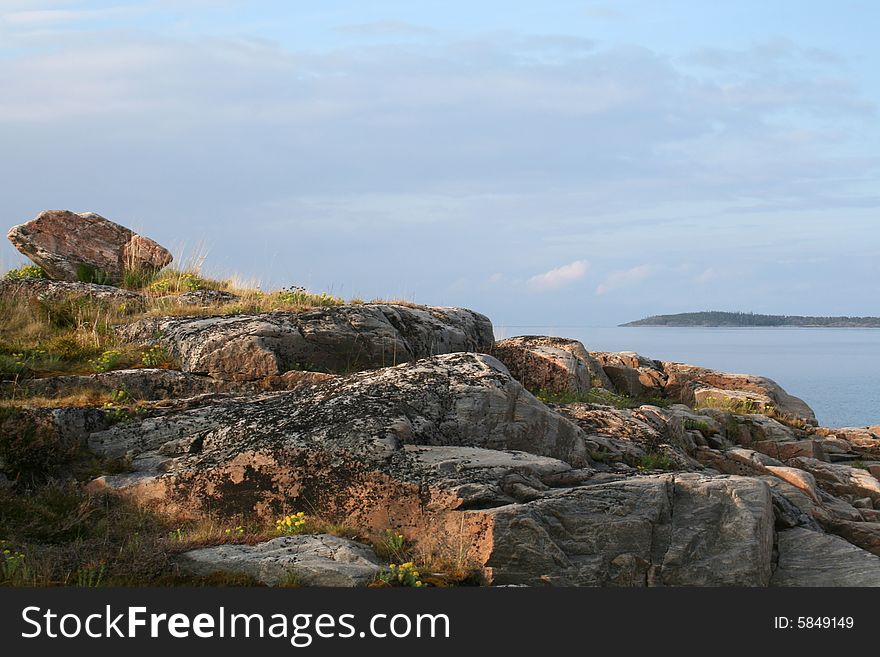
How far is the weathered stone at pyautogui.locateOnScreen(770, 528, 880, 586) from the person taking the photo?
9969 mm

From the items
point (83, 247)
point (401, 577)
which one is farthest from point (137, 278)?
point (401, 577)

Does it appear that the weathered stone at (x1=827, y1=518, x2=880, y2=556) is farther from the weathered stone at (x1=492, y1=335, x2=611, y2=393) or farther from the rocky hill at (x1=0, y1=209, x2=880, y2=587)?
the weathered stone at (x1=492, y1=335, x2=611, y2=393)

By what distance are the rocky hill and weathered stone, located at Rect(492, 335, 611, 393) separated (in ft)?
6.98

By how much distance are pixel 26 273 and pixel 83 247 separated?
1.96 metres

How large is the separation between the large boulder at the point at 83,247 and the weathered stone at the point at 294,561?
697 inches

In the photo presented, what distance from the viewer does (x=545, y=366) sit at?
20672 millimetres

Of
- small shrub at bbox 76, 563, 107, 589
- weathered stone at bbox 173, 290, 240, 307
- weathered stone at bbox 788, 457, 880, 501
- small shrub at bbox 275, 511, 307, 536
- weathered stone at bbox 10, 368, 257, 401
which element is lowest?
weathered stone at bbox 788, 457, 880, 501

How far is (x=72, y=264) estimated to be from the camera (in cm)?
2453

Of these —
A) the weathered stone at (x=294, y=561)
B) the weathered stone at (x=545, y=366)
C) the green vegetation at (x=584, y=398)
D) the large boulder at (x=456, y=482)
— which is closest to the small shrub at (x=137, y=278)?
the weathered stone at (x=545, y=366)

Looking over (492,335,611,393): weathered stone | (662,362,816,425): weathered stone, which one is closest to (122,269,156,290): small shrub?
(492,335,611,393): weathered stone

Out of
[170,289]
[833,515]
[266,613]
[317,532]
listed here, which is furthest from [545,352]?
[266,613]

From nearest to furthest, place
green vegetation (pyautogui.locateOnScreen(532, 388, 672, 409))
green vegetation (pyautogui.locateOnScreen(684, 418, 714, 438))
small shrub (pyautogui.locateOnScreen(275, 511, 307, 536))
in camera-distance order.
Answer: small shrub (pyautogui.locateOnScreen(275, 511, 307, 536)), green vegetation (pyautogui.locateOnScreen(532, 388, 672, 409)), green vegetation (pyautogui.locateOnScreen(684, 418, 714, 438))

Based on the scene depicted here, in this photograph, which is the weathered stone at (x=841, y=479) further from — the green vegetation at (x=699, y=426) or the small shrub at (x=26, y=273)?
the small shrub at (x=26, y=273)

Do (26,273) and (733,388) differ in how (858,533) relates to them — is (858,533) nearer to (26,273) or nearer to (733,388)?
(733,388)
